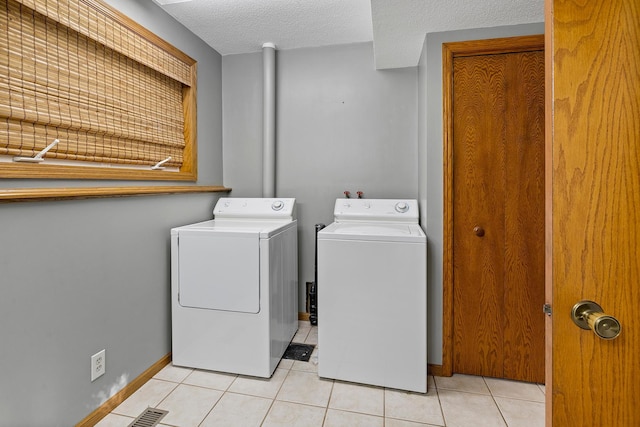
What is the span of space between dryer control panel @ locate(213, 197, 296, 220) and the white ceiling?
1280 millimetres

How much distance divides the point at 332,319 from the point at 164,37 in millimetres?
2121

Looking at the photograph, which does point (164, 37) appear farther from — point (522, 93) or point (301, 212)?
point (522, 93)

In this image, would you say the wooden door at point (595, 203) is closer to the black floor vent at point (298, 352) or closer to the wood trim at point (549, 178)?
the wood trim at point (549, 178)

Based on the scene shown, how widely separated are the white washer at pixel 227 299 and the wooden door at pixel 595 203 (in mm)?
1576

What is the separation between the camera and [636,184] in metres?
0.64

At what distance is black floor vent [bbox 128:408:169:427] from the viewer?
165cm

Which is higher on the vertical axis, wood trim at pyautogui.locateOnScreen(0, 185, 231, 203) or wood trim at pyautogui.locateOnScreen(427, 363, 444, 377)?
wood trim at pyautogui.locateOnScreen(0, 185, 231, 203)

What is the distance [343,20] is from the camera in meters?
2.41

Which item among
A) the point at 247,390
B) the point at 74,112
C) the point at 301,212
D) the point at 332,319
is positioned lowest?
the point at 247,390

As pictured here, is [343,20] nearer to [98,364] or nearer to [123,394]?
[98,364]

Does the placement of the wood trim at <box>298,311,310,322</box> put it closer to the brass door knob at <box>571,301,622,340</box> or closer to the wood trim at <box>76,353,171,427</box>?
the wood trim at <box>76,353,171,427</box>

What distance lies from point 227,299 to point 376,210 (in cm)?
123

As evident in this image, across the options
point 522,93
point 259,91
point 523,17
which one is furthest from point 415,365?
point 259,91

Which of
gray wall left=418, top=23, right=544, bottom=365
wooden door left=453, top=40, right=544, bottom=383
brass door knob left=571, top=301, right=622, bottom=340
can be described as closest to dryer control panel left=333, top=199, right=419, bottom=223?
gray wall left=418, top=23, right=544, bottom=365
